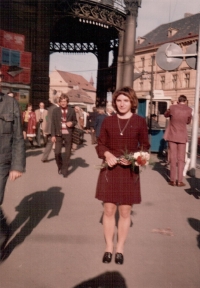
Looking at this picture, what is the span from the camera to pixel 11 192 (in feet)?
23.9

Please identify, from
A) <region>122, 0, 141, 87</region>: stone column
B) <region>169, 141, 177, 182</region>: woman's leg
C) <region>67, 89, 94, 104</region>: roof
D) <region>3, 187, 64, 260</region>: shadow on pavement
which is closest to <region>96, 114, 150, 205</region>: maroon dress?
<region>3, 187, 64, 260</region>: shadow on pavement

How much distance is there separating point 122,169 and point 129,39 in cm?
2988

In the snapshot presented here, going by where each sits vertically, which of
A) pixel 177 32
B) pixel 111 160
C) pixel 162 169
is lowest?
pixel 162 169

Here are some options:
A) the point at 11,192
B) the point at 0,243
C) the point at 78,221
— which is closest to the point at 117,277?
the point at 0,243

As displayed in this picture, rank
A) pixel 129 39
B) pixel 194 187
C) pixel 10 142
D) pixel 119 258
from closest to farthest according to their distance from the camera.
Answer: pixel 10 142 → pixel 119 258 → pixel 194 187 → pixel 129 39

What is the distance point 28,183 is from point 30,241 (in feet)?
12.1

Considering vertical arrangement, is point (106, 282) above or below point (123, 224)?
below

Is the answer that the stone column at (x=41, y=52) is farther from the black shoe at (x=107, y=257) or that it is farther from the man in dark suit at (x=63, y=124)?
the black shoe at (x=107, y=257)

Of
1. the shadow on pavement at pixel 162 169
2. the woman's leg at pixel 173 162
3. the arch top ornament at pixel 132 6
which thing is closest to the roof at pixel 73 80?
the arch top ornament at pixel 132 6

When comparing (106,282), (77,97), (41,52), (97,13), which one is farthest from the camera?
(77,97)

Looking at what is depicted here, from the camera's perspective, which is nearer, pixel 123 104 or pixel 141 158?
pixel 141 158

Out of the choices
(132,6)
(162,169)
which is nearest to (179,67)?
(132,6)

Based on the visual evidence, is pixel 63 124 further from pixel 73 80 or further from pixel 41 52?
pixel 73 80

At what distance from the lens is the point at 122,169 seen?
162 inches
